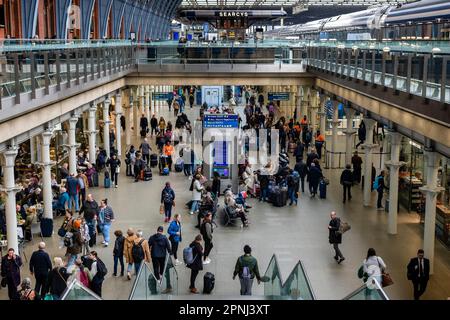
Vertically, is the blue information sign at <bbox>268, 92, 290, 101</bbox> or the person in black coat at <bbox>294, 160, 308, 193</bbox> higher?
the blue information sign at <bbox>268, 92, 290, 101</bbox>

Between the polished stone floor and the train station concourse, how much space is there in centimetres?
6

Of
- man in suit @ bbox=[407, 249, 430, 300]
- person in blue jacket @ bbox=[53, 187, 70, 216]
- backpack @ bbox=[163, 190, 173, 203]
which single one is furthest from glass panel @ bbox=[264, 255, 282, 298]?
person in blue jacket @ bbox=[53, 187, 70, 216]

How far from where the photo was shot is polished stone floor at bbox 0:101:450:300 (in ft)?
49.3

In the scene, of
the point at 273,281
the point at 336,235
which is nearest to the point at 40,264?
the point at 273,281

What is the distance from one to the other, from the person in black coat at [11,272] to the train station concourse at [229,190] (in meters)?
0.03

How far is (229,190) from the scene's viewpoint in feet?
69.3

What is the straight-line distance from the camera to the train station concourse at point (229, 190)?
1370cm

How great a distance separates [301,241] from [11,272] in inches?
322

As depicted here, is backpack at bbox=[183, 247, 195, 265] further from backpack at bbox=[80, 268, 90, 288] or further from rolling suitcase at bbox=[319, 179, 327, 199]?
rolling suitcase at bbox=[319, 179, 327, 199]

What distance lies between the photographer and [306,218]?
836 inches

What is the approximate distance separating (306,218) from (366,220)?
6.11ft

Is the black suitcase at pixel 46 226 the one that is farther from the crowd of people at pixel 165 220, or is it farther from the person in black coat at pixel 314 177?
the person in black coat at pixel 314 177
